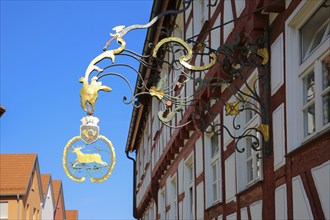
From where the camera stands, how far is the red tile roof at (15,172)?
38.7 m

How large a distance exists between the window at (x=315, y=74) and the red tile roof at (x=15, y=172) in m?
32.2

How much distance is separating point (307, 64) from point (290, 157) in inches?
39.2

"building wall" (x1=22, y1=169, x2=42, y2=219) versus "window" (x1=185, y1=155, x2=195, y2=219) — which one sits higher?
"building wall" (x1=22, y1=169, x2=42, y2=219)

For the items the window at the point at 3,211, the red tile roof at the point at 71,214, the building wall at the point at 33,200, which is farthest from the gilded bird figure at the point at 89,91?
the red tile roof at the point at 71,214

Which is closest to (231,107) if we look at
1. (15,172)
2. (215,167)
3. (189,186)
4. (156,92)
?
(156,92)

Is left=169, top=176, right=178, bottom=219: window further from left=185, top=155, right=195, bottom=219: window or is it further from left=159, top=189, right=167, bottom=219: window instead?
left=185, top=155, right=195, bottom=219: window

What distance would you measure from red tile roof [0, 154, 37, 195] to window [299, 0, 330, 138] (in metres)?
32.2

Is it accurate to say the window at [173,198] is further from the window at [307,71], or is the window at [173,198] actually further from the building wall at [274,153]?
the window at [307,71]

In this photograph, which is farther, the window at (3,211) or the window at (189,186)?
the window at (3,211)

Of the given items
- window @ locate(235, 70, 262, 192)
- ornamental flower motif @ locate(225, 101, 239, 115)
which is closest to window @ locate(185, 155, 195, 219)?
→ window @ locate(235, 70, 262, 192)

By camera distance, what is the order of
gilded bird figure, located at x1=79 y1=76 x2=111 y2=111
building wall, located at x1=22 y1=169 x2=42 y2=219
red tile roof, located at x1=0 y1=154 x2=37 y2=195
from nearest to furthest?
gilded bird figure, located at x1=79 y1=76 x2=111 y2=111 → red tile roof, located at x1=0 y1=154 x2=37 y2=195 → building wall, located at x1=22 y1=169 x2=42 y2=219

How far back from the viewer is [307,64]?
7.57m

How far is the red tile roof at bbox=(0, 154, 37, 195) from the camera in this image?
3872 centimetres

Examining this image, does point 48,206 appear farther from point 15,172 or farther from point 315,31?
point 315,31
